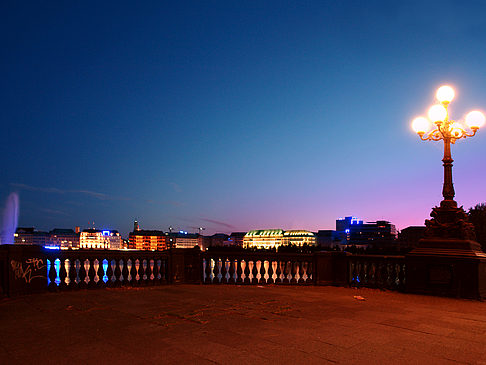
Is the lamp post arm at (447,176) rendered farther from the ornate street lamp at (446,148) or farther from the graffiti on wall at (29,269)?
the graffiti on wall at (29,269)

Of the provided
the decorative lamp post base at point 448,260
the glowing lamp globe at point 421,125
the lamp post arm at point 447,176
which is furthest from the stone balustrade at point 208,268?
the glowing lamp globe at point 421,125

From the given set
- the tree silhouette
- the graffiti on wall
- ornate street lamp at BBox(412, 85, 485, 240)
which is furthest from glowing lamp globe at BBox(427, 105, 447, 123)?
the tree silhouette

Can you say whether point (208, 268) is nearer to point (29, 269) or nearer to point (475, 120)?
point (29, 269)

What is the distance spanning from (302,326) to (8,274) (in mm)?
6817

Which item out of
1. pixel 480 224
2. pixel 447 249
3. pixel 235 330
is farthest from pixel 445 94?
pixel 480 224

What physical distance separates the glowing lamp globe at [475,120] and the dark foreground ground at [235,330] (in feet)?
19.0

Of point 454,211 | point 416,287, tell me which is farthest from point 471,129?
point 416,287

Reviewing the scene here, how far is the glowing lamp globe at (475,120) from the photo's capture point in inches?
508

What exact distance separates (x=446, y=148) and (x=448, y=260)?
11.4 ft

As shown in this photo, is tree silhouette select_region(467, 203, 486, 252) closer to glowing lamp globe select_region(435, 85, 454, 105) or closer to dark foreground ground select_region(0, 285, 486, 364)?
glowing lamp globe select_region(435, 85, 454, 105)

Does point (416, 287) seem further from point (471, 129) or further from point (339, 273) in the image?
point (471, 129)

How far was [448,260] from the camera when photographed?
11.0 meters

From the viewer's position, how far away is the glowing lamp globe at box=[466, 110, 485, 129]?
1289 cm

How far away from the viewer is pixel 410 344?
5543mm
